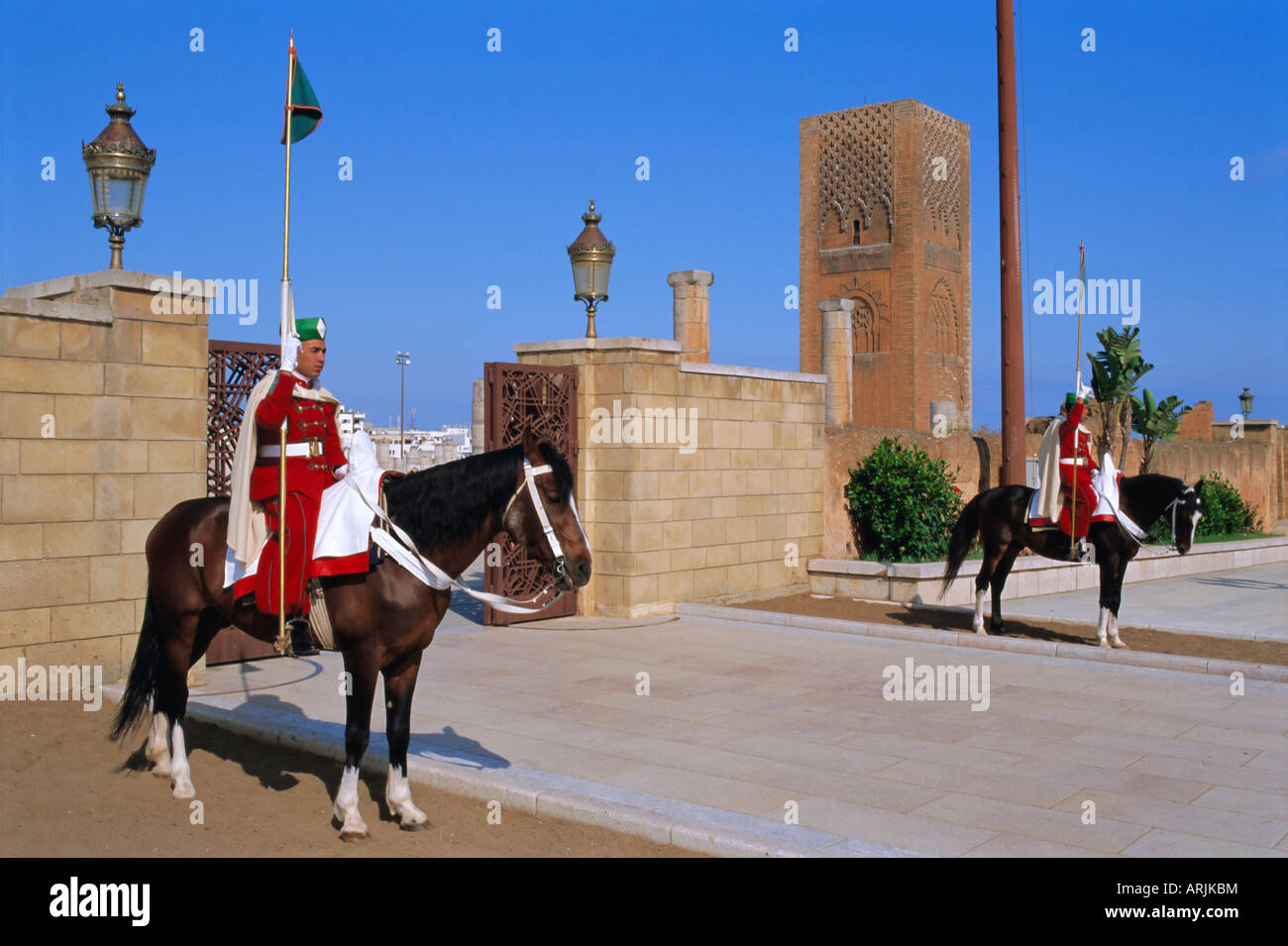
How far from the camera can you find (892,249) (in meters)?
42.9

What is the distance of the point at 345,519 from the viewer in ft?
16.2

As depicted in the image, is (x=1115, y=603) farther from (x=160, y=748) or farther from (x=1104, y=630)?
(x=160, y=748)

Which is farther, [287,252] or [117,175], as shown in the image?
[117,175]

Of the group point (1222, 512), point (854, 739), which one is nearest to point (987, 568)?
point (854, 739)

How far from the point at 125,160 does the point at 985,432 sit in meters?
14.7

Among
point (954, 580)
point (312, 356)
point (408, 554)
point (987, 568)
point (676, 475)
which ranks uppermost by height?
point (312, 356)

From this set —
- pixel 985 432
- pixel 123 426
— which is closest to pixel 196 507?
pixel 123 426

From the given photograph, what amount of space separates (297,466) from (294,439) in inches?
5.1

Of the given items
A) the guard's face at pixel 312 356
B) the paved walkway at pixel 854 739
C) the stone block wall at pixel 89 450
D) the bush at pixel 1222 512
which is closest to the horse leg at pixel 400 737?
the paved walkway at pixel 854 739

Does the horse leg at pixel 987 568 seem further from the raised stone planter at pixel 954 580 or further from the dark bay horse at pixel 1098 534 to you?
the raised stone planter at pixel 954 580

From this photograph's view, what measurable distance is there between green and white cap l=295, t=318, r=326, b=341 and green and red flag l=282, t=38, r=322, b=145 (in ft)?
3.58

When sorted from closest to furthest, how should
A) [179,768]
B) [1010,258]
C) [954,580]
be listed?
[179,768]
[954,580]
[1010,258]
